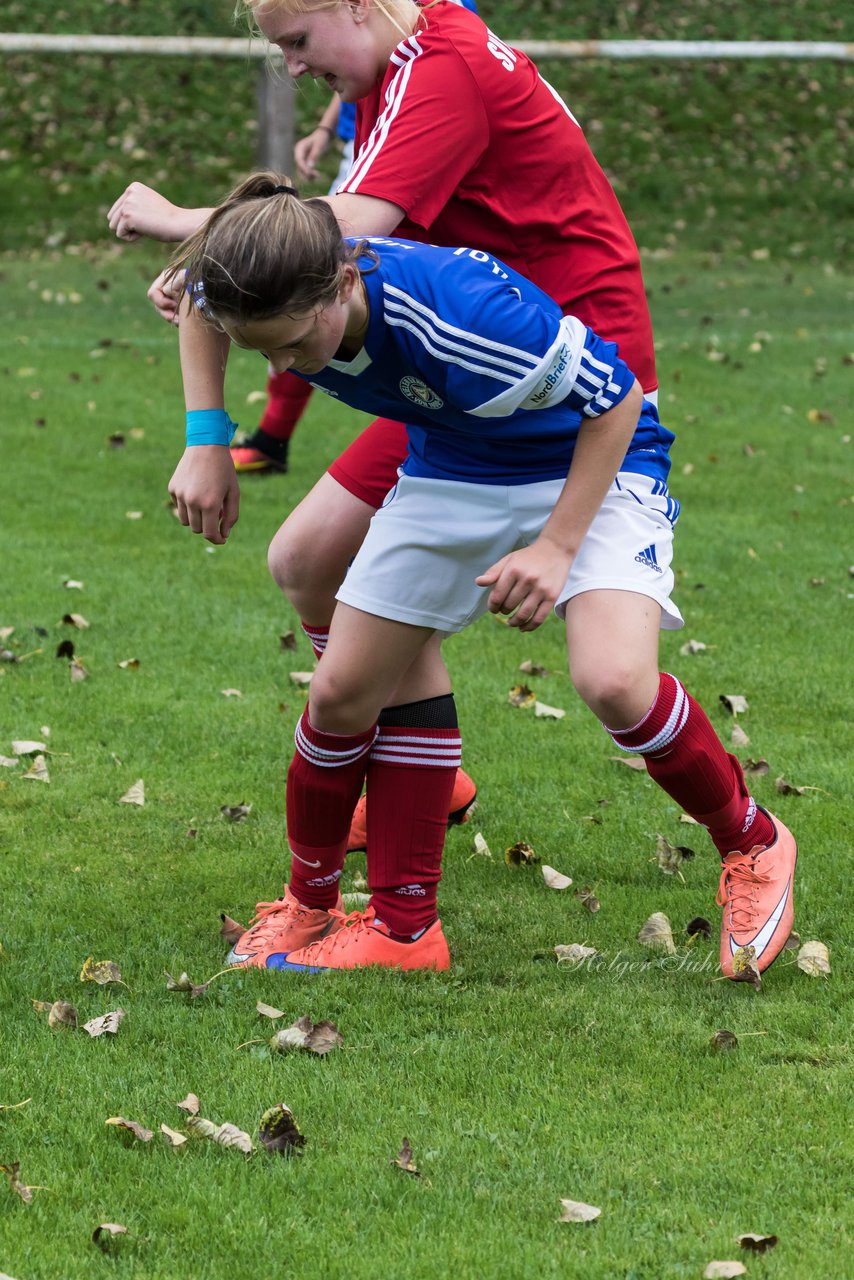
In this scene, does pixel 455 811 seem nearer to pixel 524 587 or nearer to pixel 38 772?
pixel 38 772

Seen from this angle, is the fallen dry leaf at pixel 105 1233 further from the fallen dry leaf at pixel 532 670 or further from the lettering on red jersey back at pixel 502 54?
the fallen dry leaf at pixel 532 670

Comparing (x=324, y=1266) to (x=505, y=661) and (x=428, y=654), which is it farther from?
(x=505, y=661)

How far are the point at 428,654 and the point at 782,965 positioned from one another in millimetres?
1005

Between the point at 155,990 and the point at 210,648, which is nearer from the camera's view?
the point at 155,990

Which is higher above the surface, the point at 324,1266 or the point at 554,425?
the point at 554,425

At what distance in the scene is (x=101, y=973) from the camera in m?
3.33

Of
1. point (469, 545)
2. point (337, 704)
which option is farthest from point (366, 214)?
point (337, 704)

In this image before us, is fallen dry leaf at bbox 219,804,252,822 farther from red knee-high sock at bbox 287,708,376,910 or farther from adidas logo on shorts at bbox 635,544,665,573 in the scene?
adidas logo on shorts at bbox 635,544,665,573

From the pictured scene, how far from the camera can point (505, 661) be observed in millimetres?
5664

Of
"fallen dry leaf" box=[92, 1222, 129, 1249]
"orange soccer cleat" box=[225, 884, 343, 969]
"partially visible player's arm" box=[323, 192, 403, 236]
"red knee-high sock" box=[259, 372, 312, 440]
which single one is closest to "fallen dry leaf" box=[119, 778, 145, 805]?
"orange soccer cleat" box=[225, 884, 343, 969]

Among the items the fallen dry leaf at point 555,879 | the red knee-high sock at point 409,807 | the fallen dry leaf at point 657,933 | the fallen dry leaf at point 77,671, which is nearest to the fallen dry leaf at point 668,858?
the fallen dry leaf at point 555,879

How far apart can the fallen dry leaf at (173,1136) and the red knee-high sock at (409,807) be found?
33.0 inches

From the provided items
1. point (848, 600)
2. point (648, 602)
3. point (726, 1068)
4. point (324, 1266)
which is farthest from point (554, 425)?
point (848, 600)

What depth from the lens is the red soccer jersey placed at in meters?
3.09
